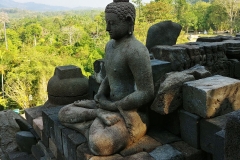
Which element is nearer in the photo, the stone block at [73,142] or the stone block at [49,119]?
the stone block at [73,142]

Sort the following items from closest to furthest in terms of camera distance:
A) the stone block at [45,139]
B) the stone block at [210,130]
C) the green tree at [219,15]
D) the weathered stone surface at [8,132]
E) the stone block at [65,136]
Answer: the stone block at [210,130] → the stone block at [65,136] → the stone block at [45,139] → the weathered stone surface at [8,132] → the green tree at [219,15]

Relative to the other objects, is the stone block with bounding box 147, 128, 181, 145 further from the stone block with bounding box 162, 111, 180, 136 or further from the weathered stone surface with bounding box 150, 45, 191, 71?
the weathered stone surface with bounding box 150, 45, 191, 71

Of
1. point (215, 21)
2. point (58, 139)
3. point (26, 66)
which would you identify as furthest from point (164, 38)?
point (215, 21)

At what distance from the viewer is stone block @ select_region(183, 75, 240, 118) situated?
8.45ft

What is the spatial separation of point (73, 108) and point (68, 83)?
1.78 metres

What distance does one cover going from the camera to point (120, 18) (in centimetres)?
279

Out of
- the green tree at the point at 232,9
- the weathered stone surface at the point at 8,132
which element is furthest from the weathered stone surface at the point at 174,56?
the green tree at the point at 232,9

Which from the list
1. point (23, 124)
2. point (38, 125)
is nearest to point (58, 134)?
point (38, 125)

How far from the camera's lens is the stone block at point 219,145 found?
2.26 metres

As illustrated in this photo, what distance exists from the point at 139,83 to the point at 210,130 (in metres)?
0.77

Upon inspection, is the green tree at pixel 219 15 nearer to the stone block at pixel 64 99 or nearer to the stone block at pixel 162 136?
the stone block at pixel 64 99

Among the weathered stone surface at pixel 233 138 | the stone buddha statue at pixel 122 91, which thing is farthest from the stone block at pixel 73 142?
the weathered stone surface at pixel 233 138

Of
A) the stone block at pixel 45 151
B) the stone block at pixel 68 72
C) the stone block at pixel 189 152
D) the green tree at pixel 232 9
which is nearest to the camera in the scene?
the stone block at pixel 189 152

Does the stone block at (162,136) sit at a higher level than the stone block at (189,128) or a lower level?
lower
